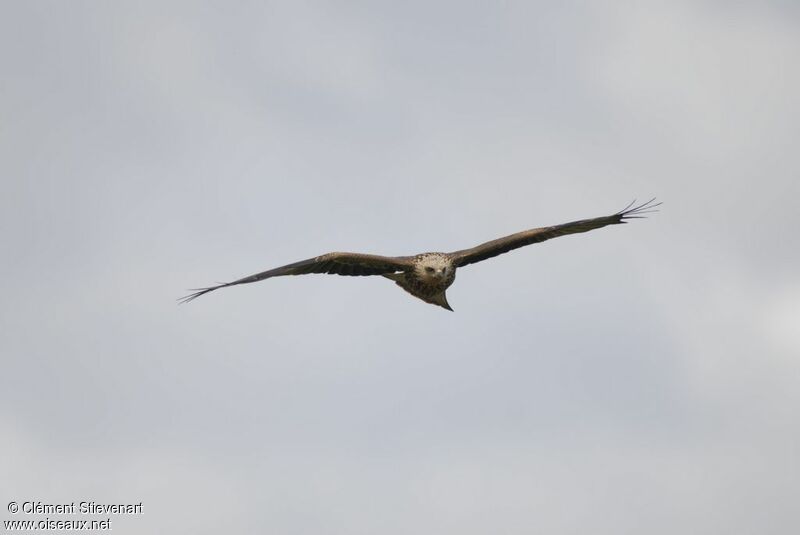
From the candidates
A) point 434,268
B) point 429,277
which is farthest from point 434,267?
point 429,277

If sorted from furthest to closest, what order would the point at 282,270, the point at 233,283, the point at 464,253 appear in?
the point at 464,253 < the point at 282,270 < the point at 233,283

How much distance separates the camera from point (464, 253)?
2156cm

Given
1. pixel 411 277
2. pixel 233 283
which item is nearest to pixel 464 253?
pixel 411 277

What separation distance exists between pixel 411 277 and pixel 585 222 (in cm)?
333

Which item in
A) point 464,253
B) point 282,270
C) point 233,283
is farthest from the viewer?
point 464,253

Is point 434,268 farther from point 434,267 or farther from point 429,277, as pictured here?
point 429,277

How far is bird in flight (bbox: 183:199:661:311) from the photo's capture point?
823 inches

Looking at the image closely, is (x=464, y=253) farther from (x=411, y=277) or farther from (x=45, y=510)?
(x=45, y=510)

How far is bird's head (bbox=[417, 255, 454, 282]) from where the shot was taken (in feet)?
68.4

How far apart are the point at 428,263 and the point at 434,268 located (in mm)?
164

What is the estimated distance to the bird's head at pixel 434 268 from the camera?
20.9 meters

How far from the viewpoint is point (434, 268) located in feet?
68.4

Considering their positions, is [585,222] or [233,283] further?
[585,222]

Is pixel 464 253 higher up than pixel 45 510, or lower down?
higher up
